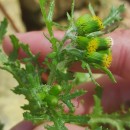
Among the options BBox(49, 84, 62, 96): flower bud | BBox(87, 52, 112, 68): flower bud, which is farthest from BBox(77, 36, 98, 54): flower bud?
BBox(49, 84, 62, 96): flower bud

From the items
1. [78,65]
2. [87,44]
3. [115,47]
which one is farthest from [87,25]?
[115,47]

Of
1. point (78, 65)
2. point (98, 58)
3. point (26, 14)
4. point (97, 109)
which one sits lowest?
point (97, 109)

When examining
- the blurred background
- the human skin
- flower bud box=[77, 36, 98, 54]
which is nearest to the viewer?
flower bud box=[77, 36, 98, 54]

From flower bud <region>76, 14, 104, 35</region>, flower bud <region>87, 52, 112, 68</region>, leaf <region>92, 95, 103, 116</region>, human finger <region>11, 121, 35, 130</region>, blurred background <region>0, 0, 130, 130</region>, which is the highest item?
blurred background <region>0, 0, 130, 130</region>

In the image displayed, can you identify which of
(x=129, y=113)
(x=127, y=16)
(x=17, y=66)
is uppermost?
(x=127, y=16)

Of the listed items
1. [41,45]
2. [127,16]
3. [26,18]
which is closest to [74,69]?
[41,45]

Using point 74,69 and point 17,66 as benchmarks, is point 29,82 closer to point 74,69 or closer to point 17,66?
point 17,66

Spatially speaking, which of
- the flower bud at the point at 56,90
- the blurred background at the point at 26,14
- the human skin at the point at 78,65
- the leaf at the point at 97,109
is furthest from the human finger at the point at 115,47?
the blurred background at the point at 26,14

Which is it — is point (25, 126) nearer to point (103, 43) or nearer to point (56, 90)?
point (56, 90)

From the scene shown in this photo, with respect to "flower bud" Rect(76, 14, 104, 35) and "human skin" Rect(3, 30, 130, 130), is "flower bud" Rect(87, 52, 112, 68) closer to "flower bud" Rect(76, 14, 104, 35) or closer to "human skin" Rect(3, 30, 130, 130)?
"flower bud" Rect(76, 14, 104, 35)

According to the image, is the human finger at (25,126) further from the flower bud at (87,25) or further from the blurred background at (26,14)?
the blurred background at (26,14)

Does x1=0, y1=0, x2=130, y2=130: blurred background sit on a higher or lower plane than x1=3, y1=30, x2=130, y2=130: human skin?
higher
